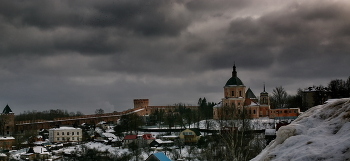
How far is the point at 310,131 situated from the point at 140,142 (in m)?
51.7

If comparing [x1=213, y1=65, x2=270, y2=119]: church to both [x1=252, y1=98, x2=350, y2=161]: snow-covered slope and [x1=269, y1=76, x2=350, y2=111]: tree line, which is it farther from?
[x1=252, y1=98, x2=350, y2=161]: snow-covered slope

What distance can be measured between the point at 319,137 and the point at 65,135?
224ft

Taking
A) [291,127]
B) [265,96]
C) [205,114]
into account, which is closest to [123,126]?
[205,114]

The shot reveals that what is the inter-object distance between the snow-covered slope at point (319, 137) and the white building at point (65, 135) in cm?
6568

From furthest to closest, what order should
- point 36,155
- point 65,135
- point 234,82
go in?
point 234,82 < point 65,135 < point 36,155

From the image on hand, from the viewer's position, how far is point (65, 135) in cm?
6831

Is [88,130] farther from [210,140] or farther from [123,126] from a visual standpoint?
[210,140]

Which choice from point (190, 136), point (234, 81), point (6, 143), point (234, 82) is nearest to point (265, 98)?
point (234, 82)

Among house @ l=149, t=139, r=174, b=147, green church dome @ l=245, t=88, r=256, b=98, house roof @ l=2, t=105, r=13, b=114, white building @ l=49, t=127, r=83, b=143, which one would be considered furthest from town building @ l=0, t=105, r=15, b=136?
green church dome @ l=245, t=88, r=256, b=98

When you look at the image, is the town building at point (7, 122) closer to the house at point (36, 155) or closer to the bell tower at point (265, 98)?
the house at point (36, 155)

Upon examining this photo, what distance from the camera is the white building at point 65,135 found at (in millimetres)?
67500

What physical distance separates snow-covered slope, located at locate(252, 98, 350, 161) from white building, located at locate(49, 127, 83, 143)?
65.7 m

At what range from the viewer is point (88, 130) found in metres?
76.1

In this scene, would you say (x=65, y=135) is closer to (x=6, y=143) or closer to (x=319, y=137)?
(x=6, y=143)
